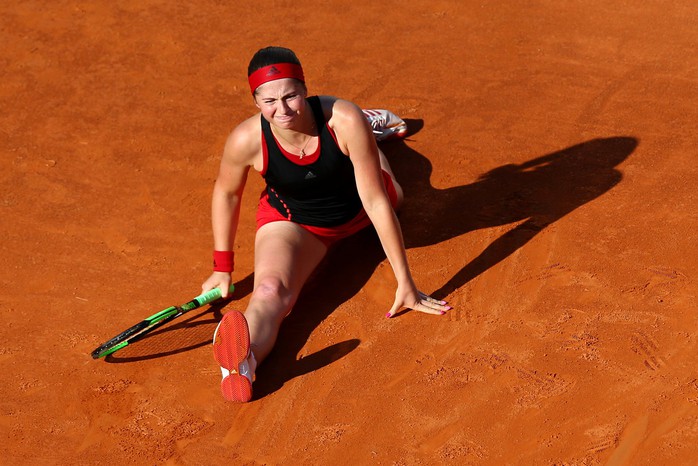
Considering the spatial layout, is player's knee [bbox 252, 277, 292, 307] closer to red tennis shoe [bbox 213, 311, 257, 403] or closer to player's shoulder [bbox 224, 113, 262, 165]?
red tennis shoe [bbox 213, 311, 257, 403]

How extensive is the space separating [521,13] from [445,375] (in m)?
4.22

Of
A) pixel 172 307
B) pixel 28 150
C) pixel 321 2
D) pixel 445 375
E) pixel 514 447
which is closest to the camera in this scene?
pixel 514 447

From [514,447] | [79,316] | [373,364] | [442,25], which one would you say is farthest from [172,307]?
[442,25]

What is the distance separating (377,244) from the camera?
574cm

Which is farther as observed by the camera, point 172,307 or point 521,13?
point 521,13

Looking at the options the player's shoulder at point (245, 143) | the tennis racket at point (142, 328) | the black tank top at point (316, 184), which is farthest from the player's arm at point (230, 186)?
the tennis racket at point (142, 328)

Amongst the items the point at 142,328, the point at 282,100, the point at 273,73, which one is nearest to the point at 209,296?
the point at 142,328

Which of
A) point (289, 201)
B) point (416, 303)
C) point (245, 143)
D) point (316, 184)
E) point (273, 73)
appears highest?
point (273, 73)

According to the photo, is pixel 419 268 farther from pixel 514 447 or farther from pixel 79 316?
pixel 79 316

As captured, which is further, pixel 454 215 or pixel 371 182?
pixel 454 215

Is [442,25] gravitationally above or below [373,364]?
above

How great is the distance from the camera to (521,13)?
7.97 metres

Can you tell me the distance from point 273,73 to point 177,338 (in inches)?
60.2

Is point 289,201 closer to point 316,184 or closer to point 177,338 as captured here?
point 316,184
